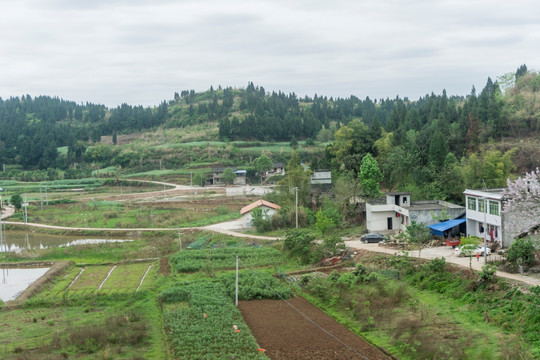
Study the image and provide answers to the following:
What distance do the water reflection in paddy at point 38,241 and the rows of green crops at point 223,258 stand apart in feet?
34.4

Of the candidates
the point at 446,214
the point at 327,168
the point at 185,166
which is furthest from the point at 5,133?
the point at 446,214

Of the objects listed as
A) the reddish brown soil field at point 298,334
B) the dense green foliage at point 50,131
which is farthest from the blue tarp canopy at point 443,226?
the dense green foliage at point 50,131

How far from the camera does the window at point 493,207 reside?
972 inches

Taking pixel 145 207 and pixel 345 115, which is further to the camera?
pixel 345 115

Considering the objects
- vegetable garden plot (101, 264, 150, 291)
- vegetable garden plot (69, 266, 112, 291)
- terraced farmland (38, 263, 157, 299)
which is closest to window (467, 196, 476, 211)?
terraced farmland (38, 263, 157, 299)

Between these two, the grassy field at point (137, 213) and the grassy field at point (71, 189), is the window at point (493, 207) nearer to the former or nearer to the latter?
the grassy field at point (137, 213)

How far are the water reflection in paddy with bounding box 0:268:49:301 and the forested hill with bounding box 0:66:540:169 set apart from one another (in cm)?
2658

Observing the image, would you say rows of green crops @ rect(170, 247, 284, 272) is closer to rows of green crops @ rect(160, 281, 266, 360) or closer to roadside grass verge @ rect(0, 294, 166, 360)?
rows of green crops @ rect(160, 281, 266, 360)

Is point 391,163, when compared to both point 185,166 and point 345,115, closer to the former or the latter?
point 185,166

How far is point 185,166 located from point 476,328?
6536 centimetres

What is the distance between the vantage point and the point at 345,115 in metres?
114

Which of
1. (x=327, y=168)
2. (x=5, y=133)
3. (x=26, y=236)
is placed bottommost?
(x=26, y=236)

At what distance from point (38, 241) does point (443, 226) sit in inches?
1125

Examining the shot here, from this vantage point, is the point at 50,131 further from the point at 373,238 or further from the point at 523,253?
the point at 523,253
